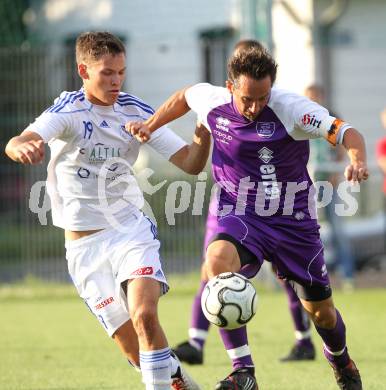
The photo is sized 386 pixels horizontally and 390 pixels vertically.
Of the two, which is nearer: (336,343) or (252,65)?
(252,65)

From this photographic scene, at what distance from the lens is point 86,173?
632 cm

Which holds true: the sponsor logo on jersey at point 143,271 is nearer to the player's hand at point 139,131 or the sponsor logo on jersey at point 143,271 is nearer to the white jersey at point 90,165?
the white jersey at point 90,165

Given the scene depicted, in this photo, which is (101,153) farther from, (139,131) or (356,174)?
(356,174)

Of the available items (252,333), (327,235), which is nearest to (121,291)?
(252,333)

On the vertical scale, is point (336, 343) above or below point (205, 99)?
below

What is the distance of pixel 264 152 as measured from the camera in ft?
20.9

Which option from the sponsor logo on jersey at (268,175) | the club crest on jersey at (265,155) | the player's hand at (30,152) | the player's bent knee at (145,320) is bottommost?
the player's bent knee at (145,320)

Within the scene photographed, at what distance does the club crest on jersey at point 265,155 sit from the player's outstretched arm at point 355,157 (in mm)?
499

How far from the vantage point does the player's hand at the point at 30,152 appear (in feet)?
18.0

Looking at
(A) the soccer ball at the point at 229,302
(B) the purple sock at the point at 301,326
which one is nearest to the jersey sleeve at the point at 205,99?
(A) the soccer ball at the point at 229,302

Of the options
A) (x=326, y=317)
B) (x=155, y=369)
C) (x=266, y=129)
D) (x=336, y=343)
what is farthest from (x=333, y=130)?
(x=155, y=369)

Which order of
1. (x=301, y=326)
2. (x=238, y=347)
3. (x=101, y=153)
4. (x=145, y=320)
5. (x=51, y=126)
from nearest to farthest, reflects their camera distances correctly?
(x=145, y=320) → (x=51, y=126) → (x=101, y=153) → (x=238, y=347) → (x=301, y=326)

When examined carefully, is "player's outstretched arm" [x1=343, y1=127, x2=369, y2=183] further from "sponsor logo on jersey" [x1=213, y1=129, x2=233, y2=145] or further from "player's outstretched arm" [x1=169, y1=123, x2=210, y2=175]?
"player's outstretched arm" [x1=169, y1=123, x2=210, y2=175]

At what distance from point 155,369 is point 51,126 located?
4.70 feet
